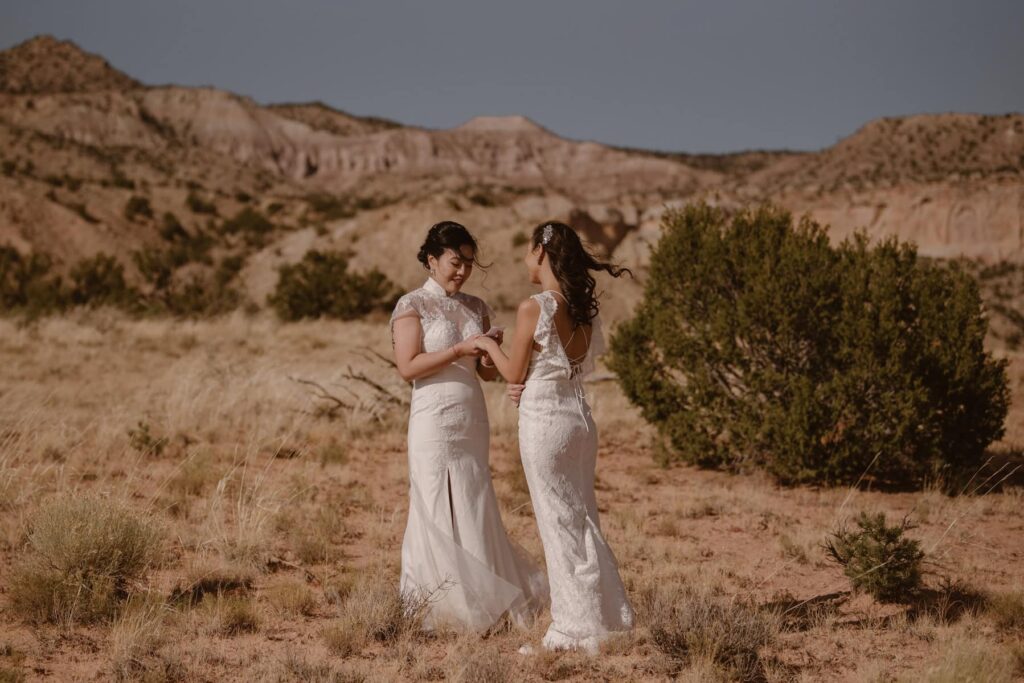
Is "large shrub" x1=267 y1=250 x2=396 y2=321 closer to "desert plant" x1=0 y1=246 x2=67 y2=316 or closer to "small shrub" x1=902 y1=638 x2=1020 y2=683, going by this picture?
"desert plant" x1=0 y1=246 x2=67 y2=316

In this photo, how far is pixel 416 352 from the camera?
4.12 m

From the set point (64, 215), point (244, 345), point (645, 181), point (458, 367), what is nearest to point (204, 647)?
point (458, 367)

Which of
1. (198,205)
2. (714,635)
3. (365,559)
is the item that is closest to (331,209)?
(198,205)

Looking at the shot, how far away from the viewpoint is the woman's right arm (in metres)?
4.01

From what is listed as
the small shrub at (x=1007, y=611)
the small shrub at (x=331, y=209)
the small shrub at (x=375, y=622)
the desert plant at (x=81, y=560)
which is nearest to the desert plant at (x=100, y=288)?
the small shrub at (x=331, y=209)

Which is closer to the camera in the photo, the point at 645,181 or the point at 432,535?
the point at 432,535

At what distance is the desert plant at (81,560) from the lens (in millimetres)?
4336

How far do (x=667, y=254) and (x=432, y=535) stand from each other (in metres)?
5.55

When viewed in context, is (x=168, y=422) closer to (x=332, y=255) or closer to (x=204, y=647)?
(x=204, y=647)

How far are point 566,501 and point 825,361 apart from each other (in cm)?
494

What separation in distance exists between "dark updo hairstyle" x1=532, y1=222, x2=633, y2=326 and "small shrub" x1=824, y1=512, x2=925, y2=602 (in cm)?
259

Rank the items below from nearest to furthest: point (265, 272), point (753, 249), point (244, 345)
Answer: point (753, 249) < point (244, 345) < point (265, 272)

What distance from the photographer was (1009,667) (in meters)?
3.65

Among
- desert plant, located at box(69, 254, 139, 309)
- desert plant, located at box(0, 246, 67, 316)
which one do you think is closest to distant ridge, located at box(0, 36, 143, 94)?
desert plant, located at box(0, 246, 67, 316)
